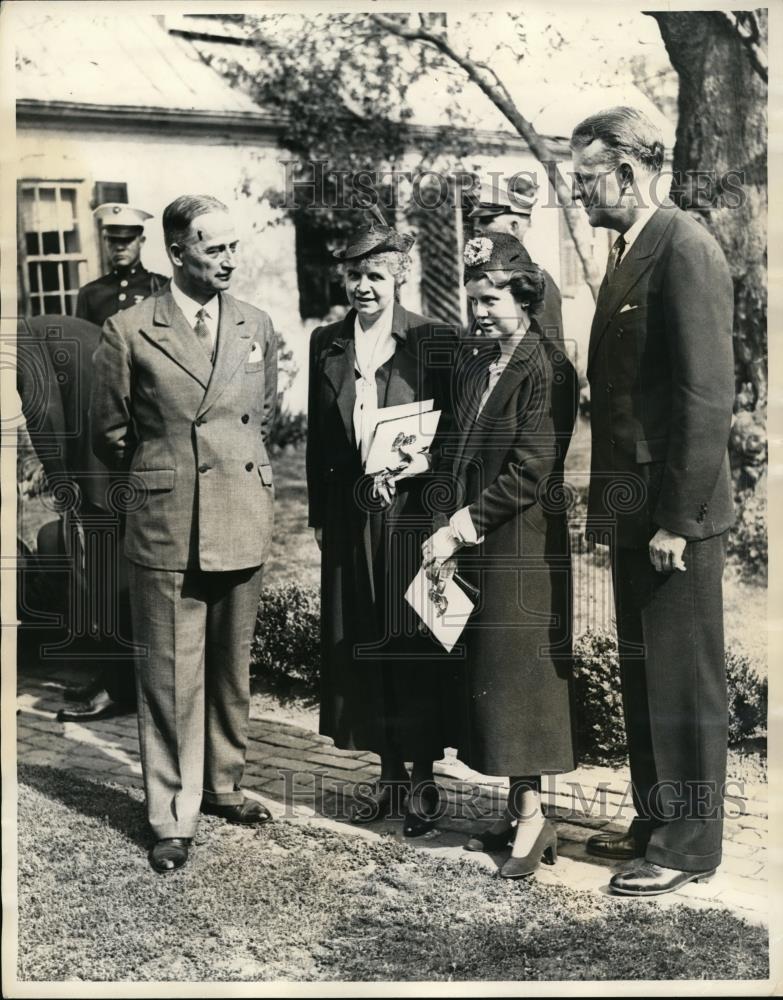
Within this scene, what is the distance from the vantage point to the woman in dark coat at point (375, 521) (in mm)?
5117

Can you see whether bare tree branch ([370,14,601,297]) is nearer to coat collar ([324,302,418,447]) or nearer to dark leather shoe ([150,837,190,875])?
coat collar ([324,302,418,447])

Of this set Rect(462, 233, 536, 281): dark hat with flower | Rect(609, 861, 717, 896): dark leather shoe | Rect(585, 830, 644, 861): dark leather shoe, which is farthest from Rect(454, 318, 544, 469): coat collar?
Rect(609, 861, 717, 896): dark leather shoe

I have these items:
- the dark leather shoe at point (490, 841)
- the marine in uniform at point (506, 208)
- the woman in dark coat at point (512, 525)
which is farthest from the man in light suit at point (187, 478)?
the dark leather shoe at point (490, 841)

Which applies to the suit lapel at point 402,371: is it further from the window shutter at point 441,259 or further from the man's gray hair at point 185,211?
the man's gray hair at point 185,211

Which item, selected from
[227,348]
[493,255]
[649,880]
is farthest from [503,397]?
[649,880]

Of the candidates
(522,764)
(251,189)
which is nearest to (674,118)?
(251,189)

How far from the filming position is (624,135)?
5.04 meters

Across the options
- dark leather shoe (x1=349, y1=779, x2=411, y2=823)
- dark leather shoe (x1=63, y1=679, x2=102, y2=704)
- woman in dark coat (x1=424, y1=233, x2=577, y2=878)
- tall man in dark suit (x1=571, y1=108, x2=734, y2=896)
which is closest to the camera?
tall man in dark suit (x1=571, y1=108, x2=734, y2=896)

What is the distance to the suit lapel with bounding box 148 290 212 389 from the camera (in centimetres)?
507

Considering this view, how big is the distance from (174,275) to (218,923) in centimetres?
275

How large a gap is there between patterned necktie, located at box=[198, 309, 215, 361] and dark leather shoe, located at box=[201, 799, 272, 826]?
6.32 ft

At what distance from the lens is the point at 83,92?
520 cm

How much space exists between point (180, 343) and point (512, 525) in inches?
61.4

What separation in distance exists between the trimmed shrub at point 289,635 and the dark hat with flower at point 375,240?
4.83ft
